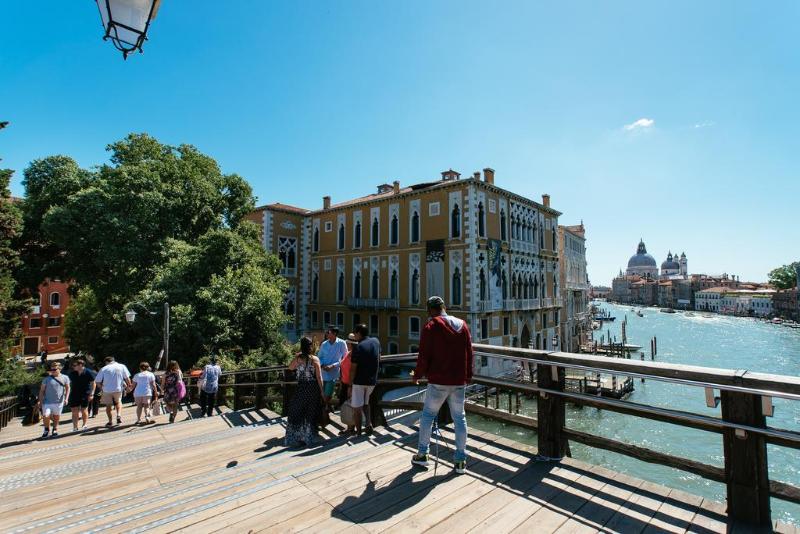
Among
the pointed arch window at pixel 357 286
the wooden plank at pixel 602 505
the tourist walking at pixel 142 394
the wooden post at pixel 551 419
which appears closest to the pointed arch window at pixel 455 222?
the pointed arch window at pixel 357 286

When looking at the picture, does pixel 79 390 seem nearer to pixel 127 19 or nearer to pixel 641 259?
pixel 127 19

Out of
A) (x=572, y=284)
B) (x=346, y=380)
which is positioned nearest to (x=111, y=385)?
(x=346, y=380)

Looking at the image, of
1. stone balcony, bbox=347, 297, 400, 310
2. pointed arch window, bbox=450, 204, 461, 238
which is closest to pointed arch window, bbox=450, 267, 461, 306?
pointed arch window, bbox=450, 204, 461, 238

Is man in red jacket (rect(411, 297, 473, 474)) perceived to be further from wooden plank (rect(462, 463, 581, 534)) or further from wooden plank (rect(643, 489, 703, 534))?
wooden plank (rect(643, 489, 703, 534))

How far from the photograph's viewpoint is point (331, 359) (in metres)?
5.44

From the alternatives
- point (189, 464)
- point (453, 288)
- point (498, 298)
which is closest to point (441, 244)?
point (453, 288)

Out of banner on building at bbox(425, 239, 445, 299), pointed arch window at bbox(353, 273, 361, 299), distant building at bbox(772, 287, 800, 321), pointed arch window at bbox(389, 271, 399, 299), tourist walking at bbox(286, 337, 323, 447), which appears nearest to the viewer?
tourist walking at bbox(286, 337, 323, 447)

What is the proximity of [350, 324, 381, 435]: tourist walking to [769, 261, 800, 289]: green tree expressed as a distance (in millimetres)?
130860

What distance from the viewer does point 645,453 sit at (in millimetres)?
3004

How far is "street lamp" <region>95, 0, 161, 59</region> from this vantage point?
3004 millimetres

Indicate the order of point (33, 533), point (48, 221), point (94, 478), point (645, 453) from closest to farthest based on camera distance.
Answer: point (33, 533)
point (645, 453)
point (94, 478)
point (48, 221)

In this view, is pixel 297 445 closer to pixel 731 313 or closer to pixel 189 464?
pixel 189 464

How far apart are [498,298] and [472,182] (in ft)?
24.0

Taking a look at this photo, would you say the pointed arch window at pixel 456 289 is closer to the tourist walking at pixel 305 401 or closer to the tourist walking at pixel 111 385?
the tourist walking at pixel 111 385
